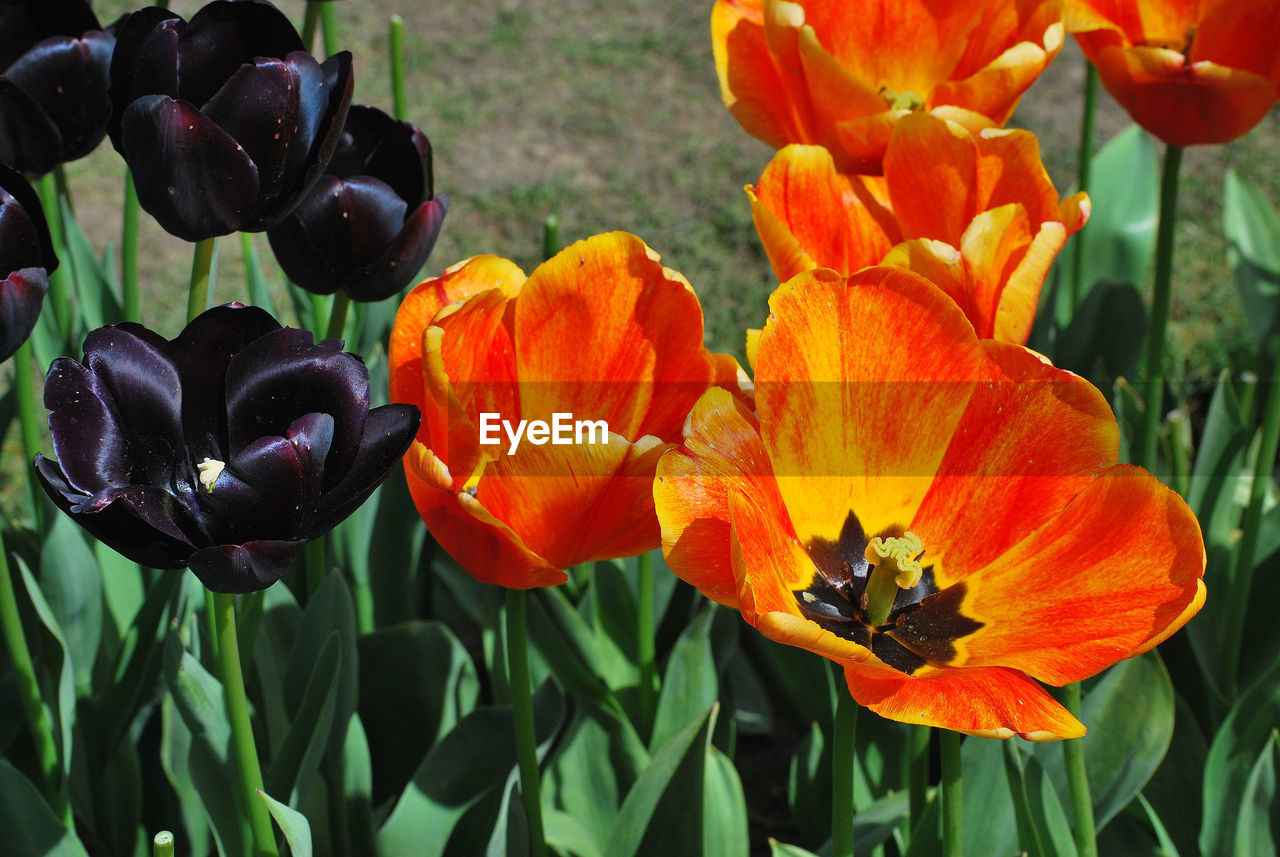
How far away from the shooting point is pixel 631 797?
3.70 feet

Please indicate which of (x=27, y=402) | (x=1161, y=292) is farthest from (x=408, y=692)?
(x=1161, y=292)

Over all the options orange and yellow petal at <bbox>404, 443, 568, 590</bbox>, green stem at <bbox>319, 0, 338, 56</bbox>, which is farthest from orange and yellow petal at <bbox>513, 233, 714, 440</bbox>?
green stem at <bbox>319, 0, 338, 56</bbox>

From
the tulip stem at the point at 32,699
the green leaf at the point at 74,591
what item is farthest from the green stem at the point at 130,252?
the tulip stem at the point at 32,699

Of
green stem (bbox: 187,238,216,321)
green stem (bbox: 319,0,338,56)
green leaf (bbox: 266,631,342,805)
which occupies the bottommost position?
green leaf (bbox: 266,631,342,805)

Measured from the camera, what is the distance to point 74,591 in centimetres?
129

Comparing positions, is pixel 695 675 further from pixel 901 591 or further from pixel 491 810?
pixel 901 591

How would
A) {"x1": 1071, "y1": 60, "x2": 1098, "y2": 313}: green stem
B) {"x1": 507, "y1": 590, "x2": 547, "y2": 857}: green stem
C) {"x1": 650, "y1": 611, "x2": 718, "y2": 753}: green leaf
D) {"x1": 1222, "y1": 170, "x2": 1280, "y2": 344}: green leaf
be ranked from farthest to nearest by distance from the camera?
{"x1": 1222, "y1": 170, "x2": 1280, "y2": 344}: green leaf
{"x1": 1071, "y1": 60, "x2": 1098, "y2": 313}: green stem
{"x1": 650, "y1": 611, "x2": 718, "y2": 753}: green leaf
{"x1": 507, "y1": 590, "x2": 547, "y2": 857}: green stem

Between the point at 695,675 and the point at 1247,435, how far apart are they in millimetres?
870

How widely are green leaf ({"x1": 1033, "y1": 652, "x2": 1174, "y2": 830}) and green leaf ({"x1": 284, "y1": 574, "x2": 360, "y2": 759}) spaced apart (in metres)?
0.69

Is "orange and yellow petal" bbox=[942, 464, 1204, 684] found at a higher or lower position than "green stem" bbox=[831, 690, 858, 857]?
higher

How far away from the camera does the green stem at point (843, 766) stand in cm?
75

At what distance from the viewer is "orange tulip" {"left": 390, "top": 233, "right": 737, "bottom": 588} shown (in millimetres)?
758

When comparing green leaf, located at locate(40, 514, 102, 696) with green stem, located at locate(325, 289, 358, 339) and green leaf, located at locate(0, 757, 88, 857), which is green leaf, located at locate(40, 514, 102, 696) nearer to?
green leaf, located at locate(0, 757, 88, 857)

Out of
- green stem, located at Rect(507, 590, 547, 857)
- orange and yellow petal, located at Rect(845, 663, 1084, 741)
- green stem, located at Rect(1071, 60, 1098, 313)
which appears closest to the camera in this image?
orange and yellow petal, located at Rect(845, 663, 1084, 741)
